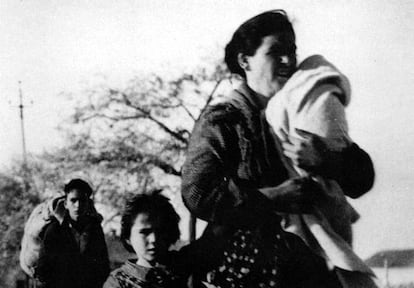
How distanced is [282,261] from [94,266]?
3.77 feet

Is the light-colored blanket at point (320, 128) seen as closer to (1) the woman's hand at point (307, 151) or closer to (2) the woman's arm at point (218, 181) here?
(1) the woman's hand at point (307, 151)

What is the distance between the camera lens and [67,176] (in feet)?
14.5

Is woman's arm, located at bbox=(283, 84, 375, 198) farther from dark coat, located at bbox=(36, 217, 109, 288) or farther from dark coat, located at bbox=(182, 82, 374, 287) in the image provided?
dark coat, located at bbox=(36, 217, 109, 288)

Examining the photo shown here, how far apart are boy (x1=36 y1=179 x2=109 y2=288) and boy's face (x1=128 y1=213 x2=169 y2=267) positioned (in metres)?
0.23

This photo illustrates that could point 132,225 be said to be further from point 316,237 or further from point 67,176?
point 316,237

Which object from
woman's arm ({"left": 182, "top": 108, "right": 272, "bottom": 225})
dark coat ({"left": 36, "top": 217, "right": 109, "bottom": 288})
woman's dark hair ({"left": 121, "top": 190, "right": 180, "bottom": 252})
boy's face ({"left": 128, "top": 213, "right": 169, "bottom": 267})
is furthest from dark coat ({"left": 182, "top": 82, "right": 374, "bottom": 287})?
dark coat ({"left": 36, "top": 217, "right": 109, "bottom": 288})

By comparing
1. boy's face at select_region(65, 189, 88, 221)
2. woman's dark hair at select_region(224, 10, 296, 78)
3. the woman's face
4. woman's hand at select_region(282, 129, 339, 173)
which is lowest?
boy's face at select_region(65, 189, 88, 221)

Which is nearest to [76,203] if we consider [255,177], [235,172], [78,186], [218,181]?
[78,186]

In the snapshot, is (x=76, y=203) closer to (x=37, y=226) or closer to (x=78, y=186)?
(x=78, y=186)

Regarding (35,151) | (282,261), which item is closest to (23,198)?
(35,151)

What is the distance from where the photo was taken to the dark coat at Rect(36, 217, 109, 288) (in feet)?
13.9

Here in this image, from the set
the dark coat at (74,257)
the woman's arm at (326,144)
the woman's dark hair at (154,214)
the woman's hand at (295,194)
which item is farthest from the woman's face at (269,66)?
the dark coat at (74,257)

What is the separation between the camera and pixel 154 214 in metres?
4.16

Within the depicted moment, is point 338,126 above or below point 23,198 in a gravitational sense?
above
